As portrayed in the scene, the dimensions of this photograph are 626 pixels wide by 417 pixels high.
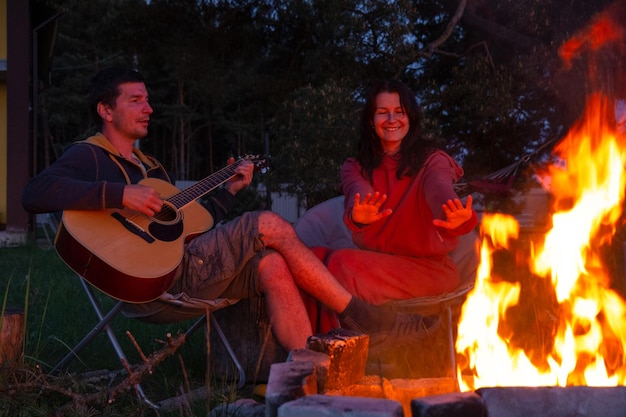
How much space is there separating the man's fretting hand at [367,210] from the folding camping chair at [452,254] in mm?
415

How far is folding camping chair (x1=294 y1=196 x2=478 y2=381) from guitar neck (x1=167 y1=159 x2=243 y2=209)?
2.19 feet

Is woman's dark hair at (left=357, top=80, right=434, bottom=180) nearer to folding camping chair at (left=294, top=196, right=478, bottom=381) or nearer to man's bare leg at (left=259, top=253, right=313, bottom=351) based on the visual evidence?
folding camping chair at (left=294, top=196, right=478, bottom=381)

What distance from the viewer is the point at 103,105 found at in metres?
3.41

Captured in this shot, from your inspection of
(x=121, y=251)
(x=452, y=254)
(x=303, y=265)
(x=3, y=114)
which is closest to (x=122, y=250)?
(x=121, y=251)

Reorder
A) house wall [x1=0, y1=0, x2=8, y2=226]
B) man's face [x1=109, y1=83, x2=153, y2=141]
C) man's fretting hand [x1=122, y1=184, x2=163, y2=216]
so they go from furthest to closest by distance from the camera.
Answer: house wall [x1=0, y1=0, x2=8, y2=226]
man's face [x1=109, y1=83, x2=153, y2=141]
man's fretting hand [x1=122, y1=184, x2=163, y2=216]

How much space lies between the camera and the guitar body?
8.98 feet

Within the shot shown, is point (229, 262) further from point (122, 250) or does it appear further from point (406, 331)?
point (406, 331)

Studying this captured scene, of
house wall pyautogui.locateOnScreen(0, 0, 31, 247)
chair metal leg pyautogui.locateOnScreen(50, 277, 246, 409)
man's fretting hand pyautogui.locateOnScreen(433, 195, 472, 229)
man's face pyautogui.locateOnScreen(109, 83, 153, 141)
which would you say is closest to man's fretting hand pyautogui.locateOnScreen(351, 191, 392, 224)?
man's fretting hand pyautogui.locateOnScreen(433, 195, 472, 229)

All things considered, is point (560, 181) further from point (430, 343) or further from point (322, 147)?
point (322, 147)

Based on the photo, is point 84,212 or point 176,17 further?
point 176,17

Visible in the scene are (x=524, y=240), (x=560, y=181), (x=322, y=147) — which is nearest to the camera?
(x=560, y=181)

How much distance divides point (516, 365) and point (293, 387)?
109cm

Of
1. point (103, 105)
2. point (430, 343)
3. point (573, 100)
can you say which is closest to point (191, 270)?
point (103, 105)

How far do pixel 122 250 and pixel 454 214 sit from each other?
1379 mm
